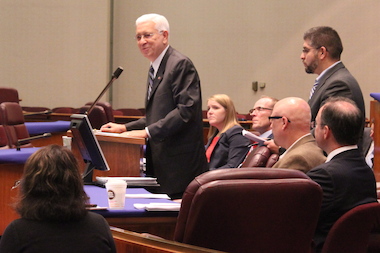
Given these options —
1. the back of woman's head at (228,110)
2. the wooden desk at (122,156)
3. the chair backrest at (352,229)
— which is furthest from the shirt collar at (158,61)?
the chair backrest at (352,229)

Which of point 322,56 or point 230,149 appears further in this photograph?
point 230,149

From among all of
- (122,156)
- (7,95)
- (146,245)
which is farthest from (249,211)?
(7,95)

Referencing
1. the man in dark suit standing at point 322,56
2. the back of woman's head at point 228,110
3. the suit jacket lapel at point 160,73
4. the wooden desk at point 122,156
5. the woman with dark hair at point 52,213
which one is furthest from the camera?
the back of woman's head at point 228,110

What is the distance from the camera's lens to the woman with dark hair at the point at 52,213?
1637 millimetres

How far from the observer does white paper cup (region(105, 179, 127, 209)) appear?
2.39 metres

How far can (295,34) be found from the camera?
10797 mm

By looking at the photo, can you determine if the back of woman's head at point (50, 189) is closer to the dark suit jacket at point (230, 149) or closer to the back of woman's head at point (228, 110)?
the dark suit jacket at point (230, 149)

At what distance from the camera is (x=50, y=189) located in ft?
5.47

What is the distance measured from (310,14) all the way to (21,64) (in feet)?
19.2

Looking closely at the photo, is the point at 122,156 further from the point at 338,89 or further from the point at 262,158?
the point at 338,89

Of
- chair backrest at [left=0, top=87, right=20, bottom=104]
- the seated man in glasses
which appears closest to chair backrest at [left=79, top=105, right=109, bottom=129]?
the seated man in glasses

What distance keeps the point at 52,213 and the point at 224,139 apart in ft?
9.17

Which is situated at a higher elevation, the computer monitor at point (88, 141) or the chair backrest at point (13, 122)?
the computer monitor at point (88, 141)

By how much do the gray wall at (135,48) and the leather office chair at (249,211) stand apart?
344 inches
